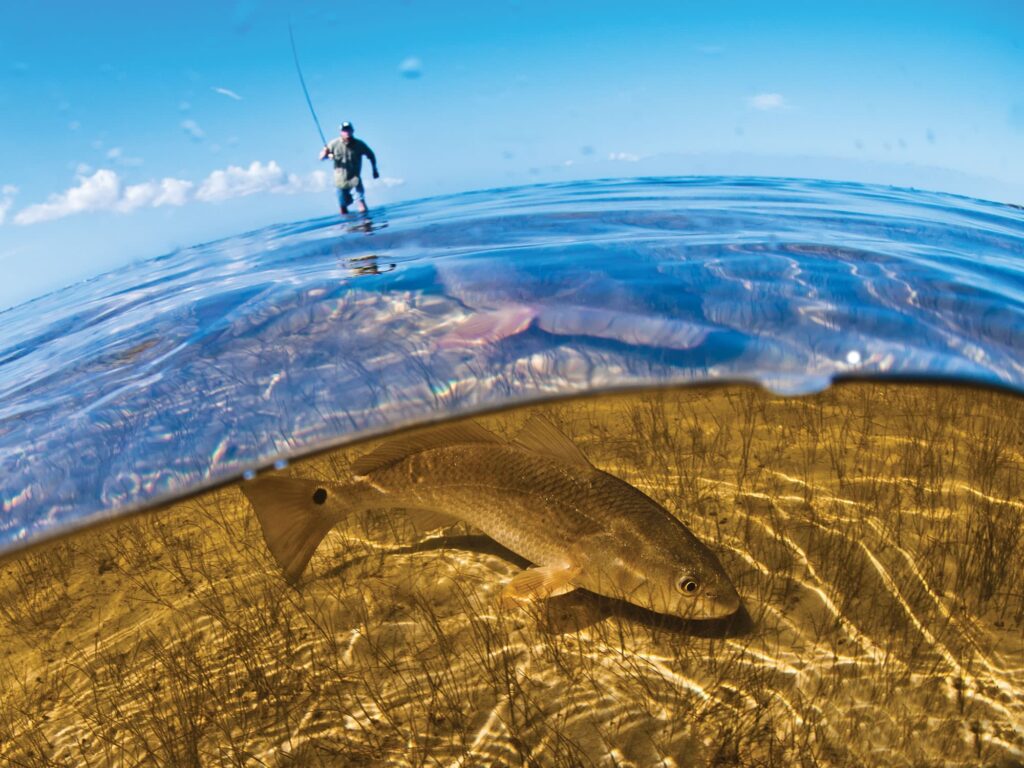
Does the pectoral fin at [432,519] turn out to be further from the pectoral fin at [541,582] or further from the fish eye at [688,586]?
the fish eye at [688,586]

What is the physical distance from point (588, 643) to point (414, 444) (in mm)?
1887

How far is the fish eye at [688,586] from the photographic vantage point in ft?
12.0

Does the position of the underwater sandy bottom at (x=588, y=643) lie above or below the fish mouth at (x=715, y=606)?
below

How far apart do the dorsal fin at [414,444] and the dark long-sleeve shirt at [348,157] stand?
12.5 metres

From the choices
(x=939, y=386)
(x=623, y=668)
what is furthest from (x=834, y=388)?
(x=623, y=668)

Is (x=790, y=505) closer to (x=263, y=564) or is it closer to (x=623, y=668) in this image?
(x=623, y=668)

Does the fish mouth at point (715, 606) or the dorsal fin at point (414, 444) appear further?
the dorsal fin at point (414, 444)

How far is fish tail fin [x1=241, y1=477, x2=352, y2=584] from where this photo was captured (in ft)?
14.3

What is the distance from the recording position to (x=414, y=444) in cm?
450

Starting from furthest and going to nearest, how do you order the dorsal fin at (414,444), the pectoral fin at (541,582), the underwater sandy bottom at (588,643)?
the dorsal fin at (414,444) < the pectoral fin at (541,582) < the underwater sandy bottom at (588,643)

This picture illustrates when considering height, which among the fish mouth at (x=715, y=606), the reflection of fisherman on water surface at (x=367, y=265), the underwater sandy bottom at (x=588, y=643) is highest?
the reflection of fisherman on water surface at (x=367, y=265)

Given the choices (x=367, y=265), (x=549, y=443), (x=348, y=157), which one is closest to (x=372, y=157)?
(x=348, y=157)

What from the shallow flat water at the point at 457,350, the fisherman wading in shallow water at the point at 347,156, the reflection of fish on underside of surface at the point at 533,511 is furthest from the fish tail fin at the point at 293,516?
the fisherman wading in shallow water at the point at 347,156

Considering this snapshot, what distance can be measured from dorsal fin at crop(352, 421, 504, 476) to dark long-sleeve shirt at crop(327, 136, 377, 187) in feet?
41.1
